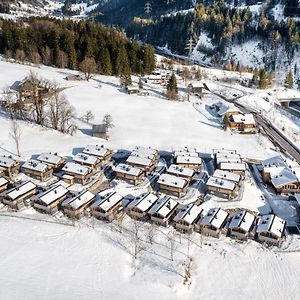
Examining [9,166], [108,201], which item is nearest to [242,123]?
[108,201]

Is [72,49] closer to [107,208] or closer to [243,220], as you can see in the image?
[107,208]

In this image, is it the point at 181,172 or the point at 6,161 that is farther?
the point at 6,161

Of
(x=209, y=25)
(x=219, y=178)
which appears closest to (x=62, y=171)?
(x=219, y=178)

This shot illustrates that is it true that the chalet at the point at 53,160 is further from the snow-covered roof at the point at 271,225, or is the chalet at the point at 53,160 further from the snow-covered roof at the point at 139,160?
the snow-covered roof at the point at 271,225

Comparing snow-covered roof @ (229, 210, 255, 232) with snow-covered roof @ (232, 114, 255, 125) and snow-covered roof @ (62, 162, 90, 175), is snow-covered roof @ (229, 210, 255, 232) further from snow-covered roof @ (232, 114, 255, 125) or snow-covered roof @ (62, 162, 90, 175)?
snow-covered roof @ (232, 114, 255, 125)

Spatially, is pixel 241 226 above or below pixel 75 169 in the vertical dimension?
above

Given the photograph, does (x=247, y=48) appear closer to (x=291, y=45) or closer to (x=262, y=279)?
(x=291, y=45)
